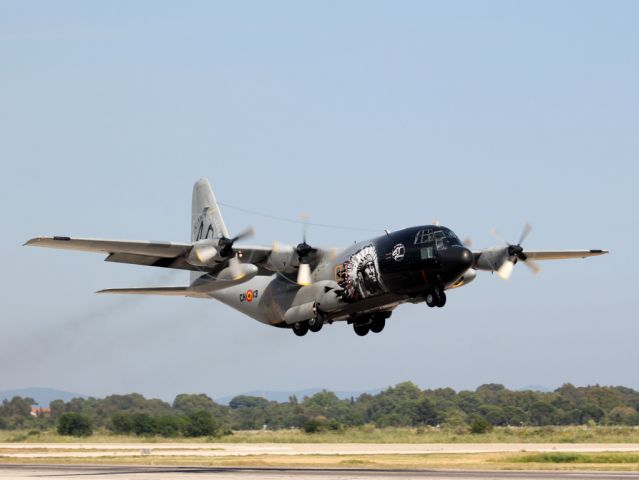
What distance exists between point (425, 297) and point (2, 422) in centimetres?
7037

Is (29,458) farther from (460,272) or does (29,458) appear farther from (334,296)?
(460,272)

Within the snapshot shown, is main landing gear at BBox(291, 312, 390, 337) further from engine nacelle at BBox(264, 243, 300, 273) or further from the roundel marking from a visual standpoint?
the roundel marking

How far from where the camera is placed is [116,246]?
45.0 metres

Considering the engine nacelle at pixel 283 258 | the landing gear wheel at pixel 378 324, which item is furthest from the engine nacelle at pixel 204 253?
the landing gear wheel at pixel 378 324

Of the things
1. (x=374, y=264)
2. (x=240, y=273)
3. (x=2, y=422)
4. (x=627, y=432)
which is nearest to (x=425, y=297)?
(x=374, y=264)

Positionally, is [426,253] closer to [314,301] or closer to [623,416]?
[314,301]

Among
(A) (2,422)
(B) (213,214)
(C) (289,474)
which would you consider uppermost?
(B) (213,214)

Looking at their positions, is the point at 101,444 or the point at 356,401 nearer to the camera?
the point at 101,444

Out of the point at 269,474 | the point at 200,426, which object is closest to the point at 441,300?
the point at 269,474

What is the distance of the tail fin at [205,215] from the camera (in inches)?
2112

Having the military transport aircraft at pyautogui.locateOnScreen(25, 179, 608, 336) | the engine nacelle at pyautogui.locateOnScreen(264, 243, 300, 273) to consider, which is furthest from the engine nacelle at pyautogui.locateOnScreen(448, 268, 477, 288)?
the engine nacelle at pyautogui.locateOnScreen(264, 243, 300, 273)

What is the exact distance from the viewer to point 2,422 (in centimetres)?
10344

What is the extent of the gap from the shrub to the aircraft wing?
4076 cm

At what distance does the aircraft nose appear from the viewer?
42.1 metres
